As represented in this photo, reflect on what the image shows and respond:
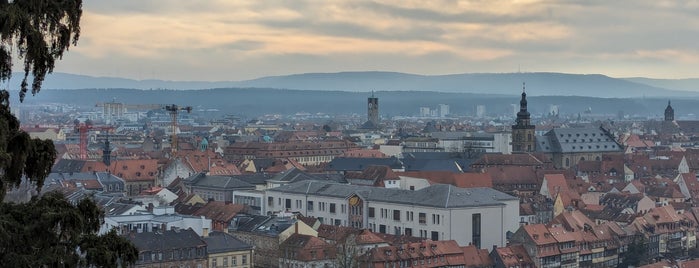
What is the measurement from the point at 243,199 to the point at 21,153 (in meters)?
69.4

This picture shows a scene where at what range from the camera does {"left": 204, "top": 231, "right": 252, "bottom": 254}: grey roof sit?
173ft

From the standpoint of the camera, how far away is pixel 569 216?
69.8 metres

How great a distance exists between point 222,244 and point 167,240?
331 cm

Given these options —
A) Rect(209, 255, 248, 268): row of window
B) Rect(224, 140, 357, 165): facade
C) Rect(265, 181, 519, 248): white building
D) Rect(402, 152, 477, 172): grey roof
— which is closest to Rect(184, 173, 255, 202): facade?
Rect(265, 181, 519, 248): white building

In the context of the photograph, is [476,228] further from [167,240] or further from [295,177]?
[167,240]

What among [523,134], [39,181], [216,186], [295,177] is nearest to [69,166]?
[216,186]

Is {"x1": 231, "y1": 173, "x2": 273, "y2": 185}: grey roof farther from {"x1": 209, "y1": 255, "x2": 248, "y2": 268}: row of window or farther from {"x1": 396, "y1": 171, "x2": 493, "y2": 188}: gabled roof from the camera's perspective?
{"x1": 209, "y1": 255, "x2": 248, "y2": 268}: row of window

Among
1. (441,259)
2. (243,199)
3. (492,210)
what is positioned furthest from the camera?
(243,199)

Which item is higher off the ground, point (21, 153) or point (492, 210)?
point (21, 153)

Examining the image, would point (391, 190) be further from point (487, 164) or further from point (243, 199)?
point (487, 164)

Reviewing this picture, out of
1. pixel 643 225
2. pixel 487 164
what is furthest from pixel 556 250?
pixel 487 164

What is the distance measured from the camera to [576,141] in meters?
136

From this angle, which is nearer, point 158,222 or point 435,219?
point 158,222

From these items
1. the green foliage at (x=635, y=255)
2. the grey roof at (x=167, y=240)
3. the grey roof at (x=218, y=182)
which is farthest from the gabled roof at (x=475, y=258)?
the grey roof at (x=218, y=182)
